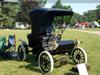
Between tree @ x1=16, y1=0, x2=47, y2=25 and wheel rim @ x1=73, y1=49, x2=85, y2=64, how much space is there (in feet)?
235

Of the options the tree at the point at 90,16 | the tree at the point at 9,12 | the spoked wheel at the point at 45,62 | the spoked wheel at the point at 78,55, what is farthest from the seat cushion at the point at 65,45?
the tree at the point at 90,16

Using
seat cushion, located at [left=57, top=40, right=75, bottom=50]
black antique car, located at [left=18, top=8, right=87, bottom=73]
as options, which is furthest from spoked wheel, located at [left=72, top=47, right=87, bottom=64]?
seat cushion, located at [left=57, top=40, right=75, bottom=50]

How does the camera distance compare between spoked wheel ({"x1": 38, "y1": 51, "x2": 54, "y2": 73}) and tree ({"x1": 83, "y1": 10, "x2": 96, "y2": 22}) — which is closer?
spoked wheel ({"x1": 38, "y1": 51, "x2": 54, "y2": 73})

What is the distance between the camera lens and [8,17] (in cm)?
8462

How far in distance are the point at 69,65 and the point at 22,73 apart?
2374 mm

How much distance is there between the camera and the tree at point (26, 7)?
85688 millimetres

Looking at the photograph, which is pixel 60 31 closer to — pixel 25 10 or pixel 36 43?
pixel 36 43

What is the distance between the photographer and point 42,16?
44.2 feet

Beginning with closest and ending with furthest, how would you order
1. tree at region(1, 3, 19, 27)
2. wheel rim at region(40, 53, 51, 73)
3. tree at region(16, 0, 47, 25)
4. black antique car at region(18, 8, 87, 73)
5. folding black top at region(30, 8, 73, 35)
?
wheel rim at region(40, 53, 51, 73), black antique car at region(18, 8, 87, 73), folding black top at region(30, 8, 73, 35), tree at region(1, 3, 19, 27), tree at region(16, 0, 47, 25)

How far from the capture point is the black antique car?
12.1 metres

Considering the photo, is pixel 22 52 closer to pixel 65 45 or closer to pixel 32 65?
pixel 32 65

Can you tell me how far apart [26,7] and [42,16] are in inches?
2941

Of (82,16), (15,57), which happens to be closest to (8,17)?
(15,57)

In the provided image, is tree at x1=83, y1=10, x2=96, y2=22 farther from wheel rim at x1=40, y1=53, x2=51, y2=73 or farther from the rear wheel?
wheel rim at x1=40, y1=53, x2=51, y2=73
